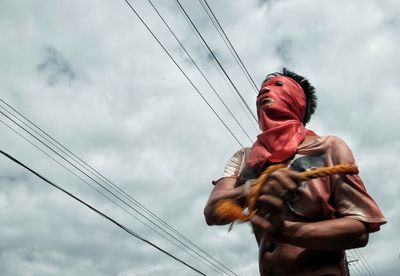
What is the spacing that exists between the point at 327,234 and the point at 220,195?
0.43m

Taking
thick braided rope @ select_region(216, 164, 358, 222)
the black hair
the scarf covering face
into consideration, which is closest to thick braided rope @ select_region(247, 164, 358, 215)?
thick braided rope @ select_region(216, 164, 358, 222)

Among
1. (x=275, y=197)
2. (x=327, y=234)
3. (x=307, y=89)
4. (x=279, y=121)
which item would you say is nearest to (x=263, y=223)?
(x=275, y=197)

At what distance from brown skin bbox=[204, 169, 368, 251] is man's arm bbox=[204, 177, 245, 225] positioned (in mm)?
174

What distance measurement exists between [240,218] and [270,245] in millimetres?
209

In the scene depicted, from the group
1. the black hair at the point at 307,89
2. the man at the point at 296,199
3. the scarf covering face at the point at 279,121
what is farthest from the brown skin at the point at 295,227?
the black hair at the point at 307,89

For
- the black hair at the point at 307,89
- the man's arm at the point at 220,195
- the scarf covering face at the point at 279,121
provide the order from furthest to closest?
the black hair at the point at 307,89
the scarf covering face at the point at 279,121
the man's arm at the point at 220,195

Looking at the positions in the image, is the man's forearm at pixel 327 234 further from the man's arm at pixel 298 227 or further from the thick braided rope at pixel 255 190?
the thick braided rope at pixel 255 190

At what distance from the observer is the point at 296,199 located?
150 centimetres

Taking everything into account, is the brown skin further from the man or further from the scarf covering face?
the scarf covering face

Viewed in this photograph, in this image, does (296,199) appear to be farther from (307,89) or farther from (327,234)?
(307,89)

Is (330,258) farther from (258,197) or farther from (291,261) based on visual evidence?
(258,197)

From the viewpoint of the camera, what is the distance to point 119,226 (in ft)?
25.2

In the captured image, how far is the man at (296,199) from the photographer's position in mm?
1334

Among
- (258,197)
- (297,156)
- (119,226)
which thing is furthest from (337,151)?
(119,226)
